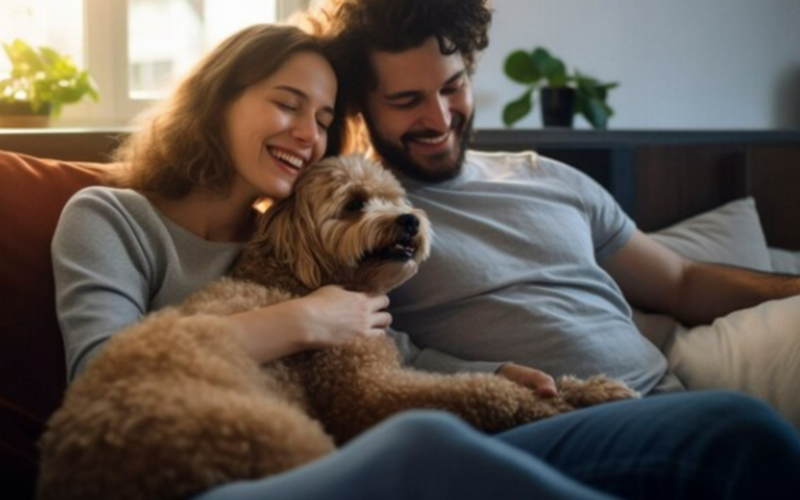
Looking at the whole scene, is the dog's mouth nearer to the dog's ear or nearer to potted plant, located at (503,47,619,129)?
the dog's ear

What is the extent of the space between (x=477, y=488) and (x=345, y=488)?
13 cm

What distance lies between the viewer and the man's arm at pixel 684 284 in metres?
2.03

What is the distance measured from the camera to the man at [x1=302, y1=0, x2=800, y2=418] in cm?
176

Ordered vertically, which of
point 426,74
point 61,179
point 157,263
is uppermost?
point 426,74

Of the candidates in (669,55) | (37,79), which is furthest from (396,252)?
(669,55)

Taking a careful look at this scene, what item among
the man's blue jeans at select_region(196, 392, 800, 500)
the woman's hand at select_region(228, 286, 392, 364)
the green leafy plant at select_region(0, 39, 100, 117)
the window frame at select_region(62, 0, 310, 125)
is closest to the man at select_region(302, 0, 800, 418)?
the woman's hand at select_region(228, 286, 392, 364)

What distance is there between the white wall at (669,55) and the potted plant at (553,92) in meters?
0.12

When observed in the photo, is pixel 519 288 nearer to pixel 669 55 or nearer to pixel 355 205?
pixel 355 205

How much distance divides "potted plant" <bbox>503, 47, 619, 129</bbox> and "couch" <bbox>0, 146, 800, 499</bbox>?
5.35 feet

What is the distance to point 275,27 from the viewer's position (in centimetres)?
166

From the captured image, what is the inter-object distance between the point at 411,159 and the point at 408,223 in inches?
11.5

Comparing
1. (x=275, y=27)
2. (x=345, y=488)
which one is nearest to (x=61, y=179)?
(x=275, y=27)

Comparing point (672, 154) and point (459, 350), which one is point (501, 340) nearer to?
point (459, 350)

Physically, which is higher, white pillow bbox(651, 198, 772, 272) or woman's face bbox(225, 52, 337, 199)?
woman's face bbox(225, 52, 337, 199)
